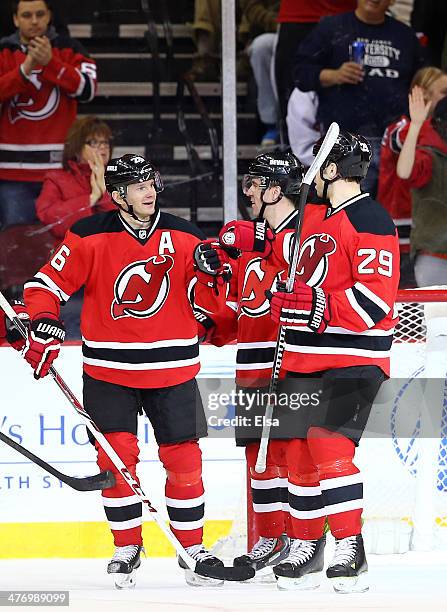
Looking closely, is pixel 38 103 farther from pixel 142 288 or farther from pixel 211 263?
pixel 211 263

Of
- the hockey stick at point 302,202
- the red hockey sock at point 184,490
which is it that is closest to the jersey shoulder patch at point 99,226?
the hockey stick at point 302,202

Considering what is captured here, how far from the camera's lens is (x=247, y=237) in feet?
11.4

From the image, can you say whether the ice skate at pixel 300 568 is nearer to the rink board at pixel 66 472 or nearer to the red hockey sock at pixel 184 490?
the red hockey sock at pixel 184 490

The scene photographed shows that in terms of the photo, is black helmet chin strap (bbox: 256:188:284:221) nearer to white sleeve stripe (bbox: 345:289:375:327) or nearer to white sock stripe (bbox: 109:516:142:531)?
white sleeve stripe (bbox: 345:289:375:327)

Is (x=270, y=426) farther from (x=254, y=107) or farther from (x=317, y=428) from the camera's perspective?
(x=254, y=107)

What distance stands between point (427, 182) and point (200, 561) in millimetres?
1682

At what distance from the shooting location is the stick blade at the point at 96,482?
346cm

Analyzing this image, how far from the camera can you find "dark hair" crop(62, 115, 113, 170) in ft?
15.3

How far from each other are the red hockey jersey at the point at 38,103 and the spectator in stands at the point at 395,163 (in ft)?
3.45

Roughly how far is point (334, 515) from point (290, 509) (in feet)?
0.56

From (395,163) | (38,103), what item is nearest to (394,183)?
(395,163)

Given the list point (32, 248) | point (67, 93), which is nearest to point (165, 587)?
point (32, 248)

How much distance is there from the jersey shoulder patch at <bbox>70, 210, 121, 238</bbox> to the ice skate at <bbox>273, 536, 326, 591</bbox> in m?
0.93

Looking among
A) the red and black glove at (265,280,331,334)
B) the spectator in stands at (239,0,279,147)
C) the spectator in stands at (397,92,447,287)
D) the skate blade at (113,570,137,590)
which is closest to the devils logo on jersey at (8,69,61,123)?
the spectator in stands at (239,0,279,147)
